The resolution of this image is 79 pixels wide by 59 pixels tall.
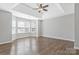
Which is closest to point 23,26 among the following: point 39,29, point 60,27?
point 39,29

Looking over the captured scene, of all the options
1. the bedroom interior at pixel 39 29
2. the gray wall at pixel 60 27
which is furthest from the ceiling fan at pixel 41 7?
the gray wall at pixel 60 27

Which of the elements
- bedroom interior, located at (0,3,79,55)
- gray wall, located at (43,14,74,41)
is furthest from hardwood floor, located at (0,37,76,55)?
gray wall, located at (43,14,74,41)

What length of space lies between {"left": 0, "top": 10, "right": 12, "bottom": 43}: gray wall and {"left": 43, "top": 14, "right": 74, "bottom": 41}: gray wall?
27.6 inches

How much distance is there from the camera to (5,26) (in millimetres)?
2025

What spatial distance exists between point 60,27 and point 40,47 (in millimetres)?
571

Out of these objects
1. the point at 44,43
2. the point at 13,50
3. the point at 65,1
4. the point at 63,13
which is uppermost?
the point at 65,1

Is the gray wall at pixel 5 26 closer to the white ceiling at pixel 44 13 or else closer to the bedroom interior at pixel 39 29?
the bedroom interior at pixel 39 29

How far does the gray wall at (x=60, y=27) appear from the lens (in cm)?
202

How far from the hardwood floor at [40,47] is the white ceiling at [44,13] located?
504 millimetres

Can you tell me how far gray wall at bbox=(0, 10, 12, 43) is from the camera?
1986 millimetres
